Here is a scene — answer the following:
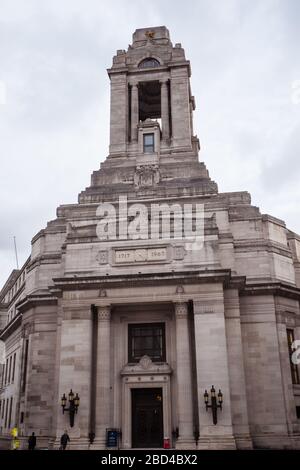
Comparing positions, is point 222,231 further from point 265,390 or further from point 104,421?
point 104,421

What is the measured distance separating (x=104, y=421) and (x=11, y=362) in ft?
72.1

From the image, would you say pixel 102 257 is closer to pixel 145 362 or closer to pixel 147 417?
pixel 145 362

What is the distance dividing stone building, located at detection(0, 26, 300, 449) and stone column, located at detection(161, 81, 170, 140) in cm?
833

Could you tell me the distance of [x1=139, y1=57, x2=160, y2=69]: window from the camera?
5448 cm

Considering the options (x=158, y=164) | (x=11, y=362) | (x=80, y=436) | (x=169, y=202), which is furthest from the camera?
(x=11, y=362)

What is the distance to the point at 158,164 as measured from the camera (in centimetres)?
4769

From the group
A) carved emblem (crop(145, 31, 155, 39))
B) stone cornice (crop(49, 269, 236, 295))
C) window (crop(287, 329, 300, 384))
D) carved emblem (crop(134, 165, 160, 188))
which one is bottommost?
window (crop(287, 329, 300, 384))

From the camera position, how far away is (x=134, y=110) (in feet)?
171

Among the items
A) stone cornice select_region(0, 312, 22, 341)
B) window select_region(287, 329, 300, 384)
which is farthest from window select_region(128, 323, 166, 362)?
stone cornice select_region(0, 312, 22, 341)

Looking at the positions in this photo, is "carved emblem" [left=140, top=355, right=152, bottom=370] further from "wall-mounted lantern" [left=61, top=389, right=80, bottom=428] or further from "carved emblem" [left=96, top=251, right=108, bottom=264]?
"carved emblem" [left=96, top=251, right=108, bottom=264]

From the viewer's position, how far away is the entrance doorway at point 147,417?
112ft

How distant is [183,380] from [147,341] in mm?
4726

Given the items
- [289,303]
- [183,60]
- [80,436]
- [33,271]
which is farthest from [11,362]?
[183,60]

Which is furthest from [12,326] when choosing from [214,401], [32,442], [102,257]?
[214,401]
